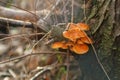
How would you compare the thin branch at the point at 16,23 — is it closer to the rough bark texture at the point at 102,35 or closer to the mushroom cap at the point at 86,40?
the rough bark texture at the point at 102,35

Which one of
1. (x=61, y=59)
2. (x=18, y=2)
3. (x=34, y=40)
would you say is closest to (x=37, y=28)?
(x=34, y=40)

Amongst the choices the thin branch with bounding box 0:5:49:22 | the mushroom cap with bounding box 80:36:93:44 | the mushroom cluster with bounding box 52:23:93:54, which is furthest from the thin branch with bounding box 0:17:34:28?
the mushroom cap with bounding box 80:36:93:44

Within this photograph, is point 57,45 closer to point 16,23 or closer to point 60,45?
point 60,45

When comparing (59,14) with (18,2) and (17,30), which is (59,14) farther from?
(18,2)

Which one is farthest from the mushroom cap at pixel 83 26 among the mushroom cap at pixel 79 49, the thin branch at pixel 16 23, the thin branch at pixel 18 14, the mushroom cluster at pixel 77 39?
the thin branch at pixel 18 14

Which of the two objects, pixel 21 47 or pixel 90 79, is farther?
pixel 21 47

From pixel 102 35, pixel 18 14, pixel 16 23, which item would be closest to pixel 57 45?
pixel 102 35

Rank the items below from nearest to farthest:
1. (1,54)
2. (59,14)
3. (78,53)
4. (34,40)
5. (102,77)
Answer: (78,53) → (102,77) → (59,14) → (34,40) → (1,54)

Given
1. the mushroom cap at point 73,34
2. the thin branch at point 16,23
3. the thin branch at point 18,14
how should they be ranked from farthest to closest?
1. the thin branch at point 18,14
2. the thin branch at point 16,23
3. the mushroom cap at point 73,34
